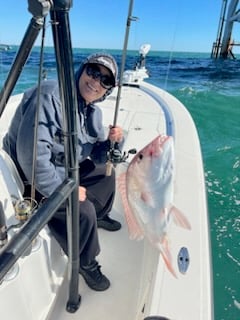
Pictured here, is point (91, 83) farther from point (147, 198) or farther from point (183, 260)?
point (183, 260)

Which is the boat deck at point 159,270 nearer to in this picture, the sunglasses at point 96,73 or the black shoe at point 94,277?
the black shoe at point 94,277

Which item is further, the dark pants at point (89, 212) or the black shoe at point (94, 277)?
the black shoe at point (94, 277)

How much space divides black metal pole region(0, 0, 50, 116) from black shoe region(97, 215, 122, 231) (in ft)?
4.15

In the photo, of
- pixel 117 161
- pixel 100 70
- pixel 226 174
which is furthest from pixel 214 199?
pixel 100 70

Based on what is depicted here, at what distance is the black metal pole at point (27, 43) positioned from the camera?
0.70 metres

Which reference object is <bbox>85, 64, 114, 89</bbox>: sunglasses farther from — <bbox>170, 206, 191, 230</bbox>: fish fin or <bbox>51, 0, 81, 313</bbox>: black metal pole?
<bbox>170, 206, 191, 230</bbox>: fish fin

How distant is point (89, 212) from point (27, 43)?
810 millimetres

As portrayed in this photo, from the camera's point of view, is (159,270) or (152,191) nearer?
(152,191)

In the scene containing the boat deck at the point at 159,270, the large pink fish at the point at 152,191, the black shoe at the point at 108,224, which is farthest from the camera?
the black shoe at the point at 108,224

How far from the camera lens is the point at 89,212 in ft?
4.51

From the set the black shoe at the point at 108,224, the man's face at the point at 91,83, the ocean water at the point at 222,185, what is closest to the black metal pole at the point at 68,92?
the ocean water at the point at 222,185

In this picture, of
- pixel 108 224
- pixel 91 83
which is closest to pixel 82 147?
pixel 91 83

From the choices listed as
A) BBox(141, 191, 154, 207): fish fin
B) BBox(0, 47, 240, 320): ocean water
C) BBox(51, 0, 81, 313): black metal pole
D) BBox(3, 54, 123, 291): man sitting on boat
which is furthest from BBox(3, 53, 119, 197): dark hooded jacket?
BBox(141, 191, 154, 207): fish fin

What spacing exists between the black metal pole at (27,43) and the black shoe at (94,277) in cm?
94
